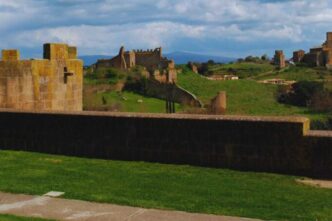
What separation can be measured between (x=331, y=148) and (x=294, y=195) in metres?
1.41

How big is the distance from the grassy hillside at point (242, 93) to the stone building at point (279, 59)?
127ft

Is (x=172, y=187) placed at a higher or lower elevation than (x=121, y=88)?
lower

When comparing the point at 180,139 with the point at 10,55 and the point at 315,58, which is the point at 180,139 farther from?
the point at 315,58

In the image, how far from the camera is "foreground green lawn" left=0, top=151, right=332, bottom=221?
21.7ft

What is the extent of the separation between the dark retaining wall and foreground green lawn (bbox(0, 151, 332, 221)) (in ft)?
1.01

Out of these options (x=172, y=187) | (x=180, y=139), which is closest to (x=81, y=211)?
(x=172, y=187)

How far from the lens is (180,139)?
9.39 meters

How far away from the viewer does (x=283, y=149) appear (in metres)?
8.66

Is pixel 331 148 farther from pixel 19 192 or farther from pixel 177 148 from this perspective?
pixel 19 192

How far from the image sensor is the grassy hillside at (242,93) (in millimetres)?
56188

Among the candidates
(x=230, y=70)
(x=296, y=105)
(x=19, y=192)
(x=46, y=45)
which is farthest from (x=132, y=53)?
(x=19, y=192)

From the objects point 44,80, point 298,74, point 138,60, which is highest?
point 138,60

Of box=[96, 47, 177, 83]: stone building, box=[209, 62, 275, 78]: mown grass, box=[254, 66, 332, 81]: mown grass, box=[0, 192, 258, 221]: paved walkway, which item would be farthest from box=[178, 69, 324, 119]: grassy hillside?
box=[0, 192, 258, 221]: paved walkway

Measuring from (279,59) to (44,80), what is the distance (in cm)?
10886
